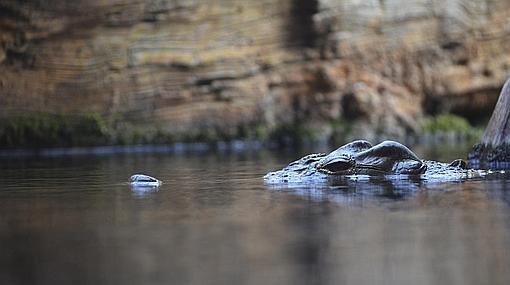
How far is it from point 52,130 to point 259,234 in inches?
554

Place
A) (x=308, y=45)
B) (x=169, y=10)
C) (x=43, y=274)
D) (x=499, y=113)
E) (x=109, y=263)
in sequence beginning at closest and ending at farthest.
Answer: (x=43, y=274), (x=109, y=263), (x=499, y=113), (x=169, y=10), (x=308, y=45)

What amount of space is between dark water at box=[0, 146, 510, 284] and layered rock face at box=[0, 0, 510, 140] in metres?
11.0

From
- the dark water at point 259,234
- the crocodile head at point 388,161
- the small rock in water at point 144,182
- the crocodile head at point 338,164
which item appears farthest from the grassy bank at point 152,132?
the crocodile head at point 388,161

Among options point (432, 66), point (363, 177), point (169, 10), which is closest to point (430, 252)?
point (363, 177)

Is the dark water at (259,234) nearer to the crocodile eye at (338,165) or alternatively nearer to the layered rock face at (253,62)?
the crocodile eye at (338,165)

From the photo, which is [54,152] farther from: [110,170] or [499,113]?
[499,113]

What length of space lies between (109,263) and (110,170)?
281 inches

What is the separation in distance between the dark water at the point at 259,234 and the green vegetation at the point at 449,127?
46.8 feet

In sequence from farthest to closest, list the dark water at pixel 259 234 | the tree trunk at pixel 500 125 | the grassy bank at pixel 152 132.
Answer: the grassy bank at pixel 152 132
the tree trunk at pixel 500 125
the dark water at pixel 259 234

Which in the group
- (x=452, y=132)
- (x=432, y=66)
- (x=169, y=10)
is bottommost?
(x=452, y=132)

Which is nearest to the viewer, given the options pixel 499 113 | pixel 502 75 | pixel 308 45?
pixel 499 113

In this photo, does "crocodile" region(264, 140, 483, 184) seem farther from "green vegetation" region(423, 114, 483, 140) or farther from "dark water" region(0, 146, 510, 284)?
"green vegetation" region(423, 114, 483, 140)

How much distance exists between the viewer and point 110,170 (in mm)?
10938

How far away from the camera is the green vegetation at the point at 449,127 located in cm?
2202
